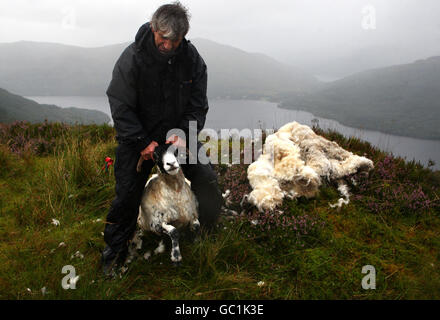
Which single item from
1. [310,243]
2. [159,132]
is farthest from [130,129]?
[310,243]

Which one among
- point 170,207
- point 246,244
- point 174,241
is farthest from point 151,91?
point 246,244

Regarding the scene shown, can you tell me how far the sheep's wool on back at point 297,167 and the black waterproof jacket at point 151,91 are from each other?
2.57m

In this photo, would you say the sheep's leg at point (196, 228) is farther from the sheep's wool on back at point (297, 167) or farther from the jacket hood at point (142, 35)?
the jacket hood at point (142, 35)

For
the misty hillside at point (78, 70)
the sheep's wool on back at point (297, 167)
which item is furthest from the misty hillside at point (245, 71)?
the sheep's wool on back at point (297, 167)

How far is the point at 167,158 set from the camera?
351 centimetres

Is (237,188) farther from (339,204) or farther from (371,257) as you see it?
(371,257)

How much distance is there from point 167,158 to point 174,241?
1.36 metres

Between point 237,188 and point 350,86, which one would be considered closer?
point 237,188

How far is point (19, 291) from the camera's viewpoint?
338 cm

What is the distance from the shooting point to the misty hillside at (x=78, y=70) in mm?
91688

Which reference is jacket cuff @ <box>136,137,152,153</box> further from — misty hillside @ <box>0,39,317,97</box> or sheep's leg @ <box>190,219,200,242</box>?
misty hillside @ <box>0,39,317,97</box>

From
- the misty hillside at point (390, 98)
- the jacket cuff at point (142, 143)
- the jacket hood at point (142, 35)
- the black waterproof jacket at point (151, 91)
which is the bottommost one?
the jacket cuff at point (142, 143)

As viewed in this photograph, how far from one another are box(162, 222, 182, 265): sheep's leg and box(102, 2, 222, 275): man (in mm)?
605

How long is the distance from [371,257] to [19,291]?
5.39 meters
